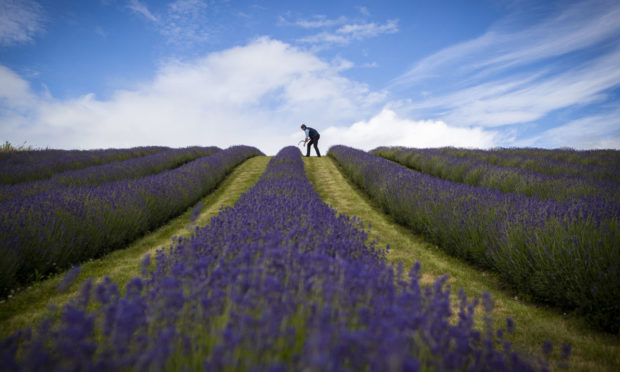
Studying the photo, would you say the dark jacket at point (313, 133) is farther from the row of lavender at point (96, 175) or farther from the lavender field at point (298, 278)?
the lavender field at point (298, 278)

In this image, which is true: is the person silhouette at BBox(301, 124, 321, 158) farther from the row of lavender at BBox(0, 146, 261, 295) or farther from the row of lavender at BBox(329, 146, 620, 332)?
the row of lavender at BBox(329, 146, 620, 332)

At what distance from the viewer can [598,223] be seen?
10.1 ft

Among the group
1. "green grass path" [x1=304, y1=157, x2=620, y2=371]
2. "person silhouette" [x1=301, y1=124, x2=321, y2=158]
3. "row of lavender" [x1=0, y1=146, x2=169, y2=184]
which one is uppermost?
"person silhouette" [x1=301, y1=124, x2=321, y2=158]

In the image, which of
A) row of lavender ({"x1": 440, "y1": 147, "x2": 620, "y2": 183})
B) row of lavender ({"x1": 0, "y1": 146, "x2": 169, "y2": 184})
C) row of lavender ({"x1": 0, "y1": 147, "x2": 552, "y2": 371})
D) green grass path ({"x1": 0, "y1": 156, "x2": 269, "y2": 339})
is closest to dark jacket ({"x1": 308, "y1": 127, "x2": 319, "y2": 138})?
row of lavender ({"x1": 440, "y1": 147, "x2": 620, "y2": 183})

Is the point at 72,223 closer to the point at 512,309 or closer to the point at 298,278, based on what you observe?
the point at 298,278

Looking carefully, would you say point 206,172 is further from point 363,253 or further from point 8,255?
point 363,253

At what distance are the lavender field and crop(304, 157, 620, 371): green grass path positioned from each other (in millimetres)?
122

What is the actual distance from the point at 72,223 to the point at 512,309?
15.8 feet

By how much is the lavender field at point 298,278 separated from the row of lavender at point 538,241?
0.06ft

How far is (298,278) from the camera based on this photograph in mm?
1638

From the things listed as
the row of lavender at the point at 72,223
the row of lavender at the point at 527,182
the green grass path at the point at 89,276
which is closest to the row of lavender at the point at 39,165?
the row of lavender at the point at 72,223

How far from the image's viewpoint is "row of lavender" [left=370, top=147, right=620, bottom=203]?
14.8ft

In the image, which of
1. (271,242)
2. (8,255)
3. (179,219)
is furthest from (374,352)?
(179,219)

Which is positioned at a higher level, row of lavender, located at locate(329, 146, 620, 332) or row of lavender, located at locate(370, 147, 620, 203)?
row of lavender, located at locate(370, 147, 620, 203)
